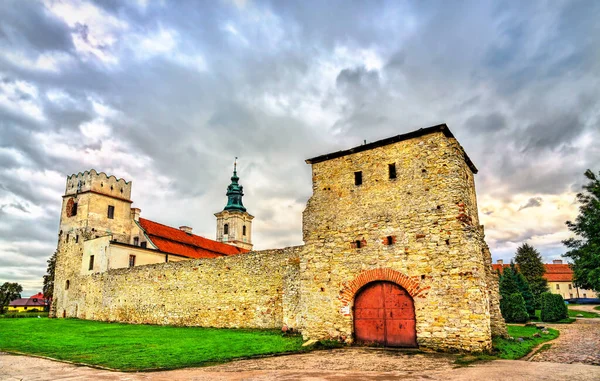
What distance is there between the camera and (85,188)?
1326 inches

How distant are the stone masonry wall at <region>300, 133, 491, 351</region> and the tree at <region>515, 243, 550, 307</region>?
1988 inches

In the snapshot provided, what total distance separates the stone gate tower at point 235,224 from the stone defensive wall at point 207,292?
33.8 m

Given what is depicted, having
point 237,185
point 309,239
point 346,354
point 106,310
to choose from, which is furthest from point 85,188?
point 237,185

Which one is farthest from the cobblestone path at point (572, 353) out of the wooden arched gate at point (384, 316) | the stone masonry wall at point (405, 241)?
the wooden arched gate at point (384, 316)

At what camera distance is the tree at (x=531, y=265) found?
55.5 m

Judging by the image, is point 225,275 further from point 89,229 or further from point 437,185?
point 89,229

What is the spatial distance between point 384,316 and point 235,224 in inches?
2049

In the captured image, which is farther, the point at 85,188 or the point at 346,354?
the point at 85,188

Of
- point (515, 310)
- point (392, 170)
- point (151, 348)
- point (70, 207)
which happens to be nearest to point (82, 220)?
point (70, 207)

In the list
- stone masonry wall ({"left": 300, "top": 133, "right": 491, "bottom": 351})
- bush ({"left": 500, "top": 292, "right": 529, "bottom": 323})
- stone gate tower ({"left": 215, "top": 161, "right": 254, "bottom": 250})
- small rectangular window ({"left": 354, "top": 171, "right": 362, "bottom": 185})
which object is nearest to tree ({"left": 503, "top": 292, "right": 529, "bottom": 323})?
bush ({"left": 500, "top": 292, "right": 529, "bottom": 323})

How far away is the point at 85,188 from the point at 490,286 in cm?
3213

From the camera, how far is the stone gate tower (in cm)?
6279

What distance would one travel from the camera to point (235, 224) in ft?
207

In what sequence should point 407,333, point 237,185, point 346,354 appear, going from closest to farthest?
point 346,354 → point 407,333 → point 237,185
